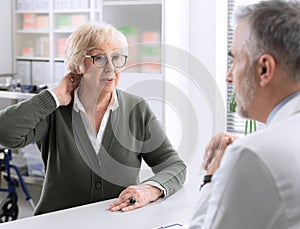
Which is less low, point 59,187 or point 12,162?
point 59,187

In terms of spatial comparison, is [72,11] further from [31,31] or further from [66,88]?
[66,88]

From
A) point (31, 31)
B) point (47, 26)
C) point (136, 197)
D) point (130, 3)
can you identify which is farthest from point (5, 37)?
point (136, 197)

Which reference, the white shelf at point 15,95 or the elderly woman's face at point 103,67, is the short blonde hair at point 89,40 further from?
the white shelf at point 15,95

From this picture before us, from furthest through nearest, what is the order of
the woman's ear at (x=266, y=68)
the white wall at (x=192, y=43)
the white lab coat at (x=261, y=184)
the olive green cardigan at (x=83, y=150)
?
A: the white wall at (x=192, y=43)
the olive green cardigan at (x=83, y=150)
the woman's ear at (x=266, y=68)
the white lab coat at (x=261, y=184)

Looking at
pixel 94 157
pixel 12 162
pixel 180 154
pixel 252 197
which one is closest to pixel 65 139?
pixel 94 157

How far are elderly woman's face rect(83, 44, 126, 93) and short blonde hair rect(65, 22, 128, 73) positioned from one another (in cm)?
2

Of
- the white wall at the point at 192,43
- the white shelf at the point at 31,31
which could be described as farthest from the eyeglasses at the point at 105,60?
the white shelf at the point at 31,31

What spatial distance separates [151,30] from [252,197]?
8.32 feet

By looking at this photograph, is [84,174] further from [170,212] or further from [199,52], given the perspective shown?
[199,52]

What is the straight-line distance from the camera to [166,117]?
3432mm

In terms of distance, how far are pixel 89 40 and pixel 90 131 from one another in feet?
1.12

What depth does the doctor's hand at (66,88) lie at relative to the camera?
2252mm

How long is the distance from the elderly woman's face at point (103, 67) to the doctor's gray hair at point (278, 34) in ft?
3.65

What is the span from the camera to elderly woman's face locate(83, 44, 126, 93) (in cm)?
227
